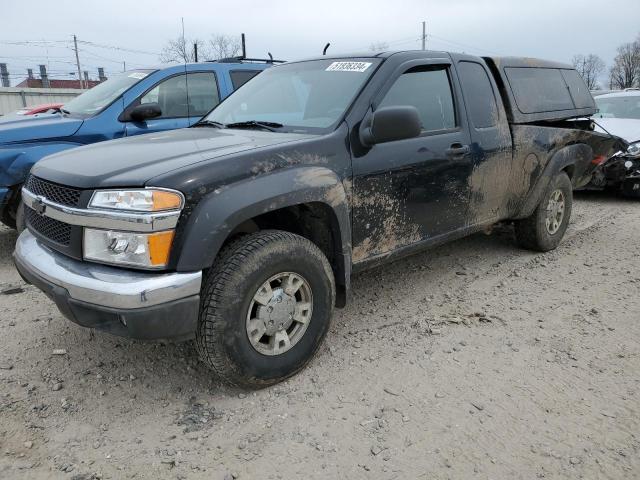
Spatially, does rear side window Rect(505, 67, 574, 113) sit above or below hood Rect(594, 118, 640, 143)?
above

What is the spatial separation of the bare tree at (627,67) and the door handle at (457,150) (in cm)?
6524

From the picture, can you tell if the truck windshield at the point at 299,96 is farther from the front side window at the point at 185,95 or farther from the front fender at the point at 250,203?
the front side window at the point at 185,95

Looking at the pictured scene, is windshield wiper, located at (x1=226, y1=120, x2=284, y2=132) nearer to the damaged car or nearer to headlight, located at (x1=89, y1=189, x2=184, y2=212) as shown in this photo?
headlight, located at (x1=89, y1=189, x2=184, y2=212)

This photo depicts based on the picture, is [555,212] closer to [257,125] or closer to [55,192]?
[257,125]

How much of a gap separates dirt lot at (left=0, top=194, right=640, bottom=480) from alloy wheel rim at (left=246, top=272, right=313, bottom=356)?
277 millimetres

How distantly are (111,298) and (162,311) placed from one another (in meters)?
0.23

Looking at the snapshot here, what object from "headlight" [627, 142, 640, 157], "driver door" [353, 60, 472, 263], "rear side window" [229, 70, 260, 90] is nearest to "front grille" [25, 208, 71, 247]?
"driver door" [353, 60, 472, 263]

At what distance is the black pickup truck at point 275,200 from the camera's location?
239 cm

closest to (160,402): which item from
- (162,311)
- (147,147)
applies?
(162,311)

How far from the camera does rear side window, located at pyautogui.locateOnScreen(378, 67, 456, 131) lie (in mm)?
3469

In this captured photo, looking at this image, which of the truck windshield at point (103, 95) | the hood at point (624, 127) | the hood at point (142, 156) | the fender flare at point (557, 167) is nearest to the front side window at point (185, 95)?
the truck windshield at point (103, 95)

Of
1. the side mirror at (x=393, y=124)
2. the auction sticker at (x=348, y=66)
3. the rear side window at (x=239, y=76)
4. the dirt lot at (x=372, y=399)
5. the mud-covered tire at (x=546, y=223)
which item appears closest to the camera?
the dirt lot at (x=372, y=399)

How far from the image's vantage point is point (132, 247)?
2.38 meters

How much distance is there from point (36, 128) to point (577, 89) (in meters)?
5.40
